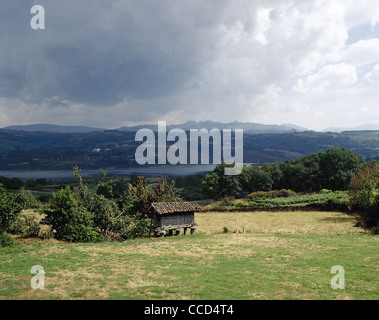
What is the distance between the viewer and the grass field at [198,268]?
1145 centimetres

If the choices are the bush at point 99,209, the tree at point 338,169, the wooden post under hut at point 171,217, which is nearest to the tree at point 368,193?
the wooden post under hut at point 171,217

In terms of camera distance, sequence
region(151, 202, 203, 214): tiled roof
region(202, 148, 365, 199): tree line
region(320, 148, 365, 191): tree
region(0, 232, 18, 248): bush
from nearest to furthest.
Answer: region(0, 232, 18, 248): bush
region(151, 202, 203, 214): tiled roof
region(320, 148, 365, 191): tree
region(202, 148, 365, 199): tree line

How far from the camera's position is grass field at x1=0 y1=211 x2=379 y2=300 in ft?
37.6

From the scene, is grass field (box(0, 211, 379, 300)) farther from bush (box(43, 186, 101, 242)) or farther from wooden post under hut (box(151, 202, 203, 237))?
wooden post under hut (box(151, 202, 203, 237))

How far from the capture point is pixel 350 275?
13883 millimetres

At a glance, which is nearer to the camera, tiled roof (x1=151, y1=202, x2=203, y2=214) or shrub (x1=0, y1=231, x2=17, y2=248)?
shrub (x1=0, y1=231, x2=17, y2=248)

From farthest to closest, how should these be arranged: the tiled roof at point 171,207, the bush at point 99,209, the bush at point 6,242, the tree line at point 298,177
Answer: the tree line at point 298,177
the tiled roof at point 171,207
the bush at point 99,209
the bush at point 6,242

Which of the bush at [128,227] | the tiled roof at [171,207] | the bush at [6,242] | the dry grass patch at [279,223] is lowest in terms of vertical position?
the dry grass patch at [279,223]

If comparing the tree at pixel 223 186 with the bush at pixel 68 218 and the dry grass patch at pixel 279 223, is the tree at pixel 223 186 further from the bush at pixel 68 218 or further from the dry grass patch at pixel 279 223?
the bush at pixel 68 218

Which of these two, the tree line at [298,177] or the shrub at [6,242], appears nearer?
the shrub at [6,242]

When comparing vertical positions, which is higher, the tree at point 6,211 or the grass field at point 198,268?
the tree at point 6,211

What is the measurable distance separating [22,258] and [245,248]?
52.3ft

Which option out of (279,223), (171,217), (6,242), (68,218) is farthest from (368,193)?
(6,242)

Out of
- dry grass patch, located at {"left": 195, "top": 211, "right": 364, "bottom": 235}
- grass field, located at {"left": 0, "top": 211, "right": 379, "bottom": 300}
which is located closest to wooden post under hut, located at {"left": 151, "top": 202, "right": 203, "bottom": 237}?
dry grass patch, located at {"left": 195, "top": 211, "right": 364, "bottom": 235}
